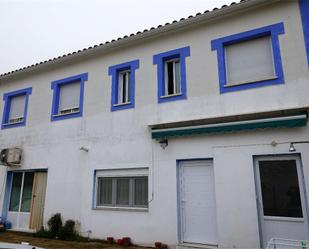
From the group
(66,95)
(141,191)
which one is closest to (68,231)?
(141,191)

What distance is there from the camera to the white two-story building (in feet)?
24.7

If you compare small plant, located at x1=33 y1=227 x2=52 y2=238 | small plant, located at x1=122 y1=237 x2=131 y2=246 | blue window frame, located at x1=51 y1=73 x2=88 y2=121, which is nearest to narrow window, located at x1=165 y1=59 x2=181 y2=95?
blue window frame, located at x1=51 y1=73 x2=88 y2=121

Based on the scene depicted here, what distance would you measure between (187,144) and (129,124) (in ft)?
8.28

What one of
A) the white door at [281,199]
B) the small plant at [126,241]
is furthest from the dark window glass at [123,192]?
the white door at [281,199]

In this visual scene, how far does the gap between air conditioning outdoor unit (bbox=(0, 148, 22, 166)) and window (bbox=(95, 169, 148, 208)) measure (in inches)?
186

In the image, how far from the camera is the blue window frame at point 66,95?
459 inches

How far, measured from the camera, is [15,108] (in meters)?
14.0

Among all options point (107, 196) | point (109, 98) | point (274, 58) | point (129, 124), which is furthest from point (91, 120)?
point (274, 58)

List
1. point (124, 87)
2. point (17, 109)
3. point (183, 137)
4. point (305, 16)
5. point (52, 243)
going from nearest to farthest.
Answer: point (305, 16)
point (183, 137)
point (52, 243)
point (124, 87)
point (17, 109)

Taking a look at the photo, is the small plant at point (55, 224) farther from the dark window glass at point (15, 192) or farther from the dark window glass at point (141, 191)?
the dark window glass at point (141, 191)

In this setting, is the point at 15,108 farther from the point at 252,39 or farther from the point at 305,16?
the point at 305,16

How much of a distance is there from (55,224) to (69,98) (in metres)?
5.59

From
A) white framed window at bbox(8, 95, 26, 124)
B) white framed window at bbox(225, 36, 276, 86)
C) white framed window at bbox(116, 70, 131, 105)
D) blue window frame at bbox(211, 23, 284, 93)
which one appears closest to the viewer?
blue window frame at bbox(211, 23, 284, 93)

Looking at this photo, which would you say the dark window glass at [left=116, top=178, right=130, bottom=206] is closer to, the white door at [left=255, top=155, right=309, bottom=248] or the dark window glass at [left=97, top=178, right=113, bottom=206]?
the dark window glass at [left=97, top=178, right=113, bottom=206]
